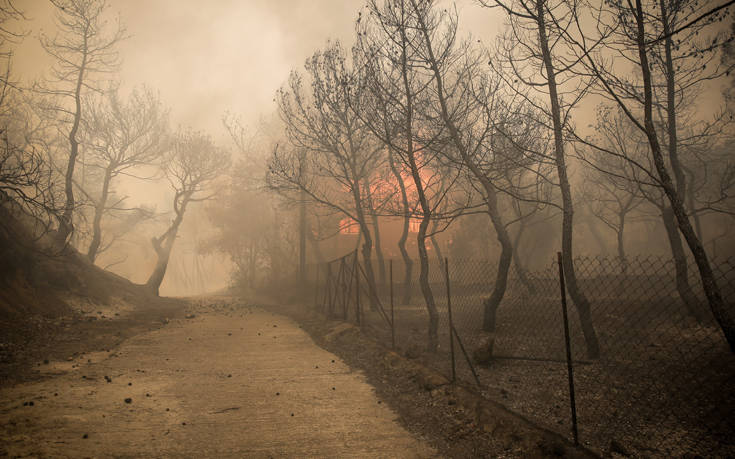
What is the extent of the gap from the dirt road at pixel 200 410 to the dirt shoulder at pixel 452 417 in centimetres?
28

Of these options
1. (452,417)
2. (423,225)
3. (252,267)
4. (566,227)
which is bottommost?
(452,417)

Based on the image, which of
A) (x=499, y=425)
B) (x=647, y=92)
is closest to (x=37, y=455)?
(x=499, y=425)

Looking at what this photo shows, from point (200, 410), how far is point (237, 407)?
0.44 m

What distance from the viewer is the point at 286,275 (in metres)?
26.4

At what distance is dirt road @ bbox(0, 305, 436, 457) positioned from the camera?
377cm

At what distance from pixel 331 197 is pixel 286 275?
6.33 meters

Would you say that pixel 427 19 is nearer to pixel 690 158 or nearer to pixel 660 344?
pixel 660 344

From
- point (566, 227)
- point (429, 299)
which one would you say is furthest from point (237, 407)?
point (566, 227)

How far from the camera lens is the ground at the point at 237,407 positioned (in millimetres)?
3775

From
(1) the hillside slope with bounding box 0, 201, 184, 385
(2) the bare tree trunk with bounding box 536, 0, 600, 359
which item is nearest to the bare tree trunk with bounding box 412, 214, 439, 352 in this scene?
(2) the bare tree trunk with bounding box 536, 0, 600, 359

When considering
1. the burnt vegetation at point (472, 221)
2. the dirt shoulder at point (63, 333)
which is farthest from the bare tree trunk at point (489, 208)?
the dirt shoulder at point (63, 333)

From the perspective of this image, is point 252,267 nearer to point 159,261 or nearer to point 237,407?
point 159,261

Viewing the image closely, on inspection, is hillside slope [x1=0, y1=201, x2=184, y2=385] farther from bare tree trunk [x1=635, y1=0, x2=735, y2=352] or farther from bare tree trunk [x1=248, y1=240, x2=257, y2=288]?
bare tree trunk [x1=248, y1=240, x2=257, y2=288]

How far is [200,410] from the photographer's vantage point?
4.80 metres
